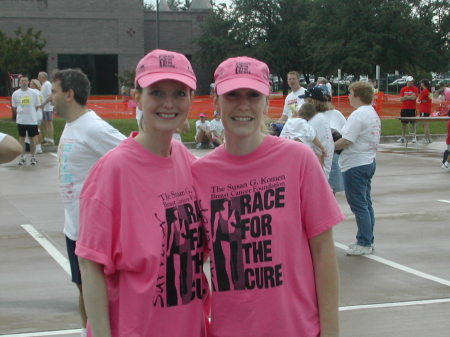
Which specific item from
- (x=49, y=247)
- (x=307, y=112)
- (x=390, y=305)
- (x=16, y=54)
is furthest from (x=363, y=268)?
(x=16, y=54)

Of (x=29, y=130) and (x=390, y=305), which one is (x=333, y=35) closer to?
(x=29, y=130)

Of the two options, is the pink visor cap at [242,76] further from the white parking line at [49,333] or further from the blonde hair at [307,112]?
the blonde hair at [307,112]

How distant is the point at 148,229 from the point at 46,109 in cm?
1937

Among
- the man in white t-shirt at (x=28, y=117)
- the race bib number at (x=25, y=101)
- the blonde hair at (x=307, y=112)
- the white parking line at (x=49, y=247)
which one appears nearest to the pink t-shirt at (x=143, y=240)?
the white parking line at (x=49, y=247)

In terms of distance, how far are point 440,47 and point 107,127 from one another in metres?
59.3

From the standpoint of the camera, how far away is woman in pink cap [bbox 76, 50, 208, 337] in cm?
254

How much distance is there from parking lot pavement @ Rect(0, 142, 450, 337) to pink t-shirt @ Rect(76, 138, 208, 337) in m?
3.42

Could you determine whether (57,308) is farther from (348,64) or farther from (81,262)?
(348,64)

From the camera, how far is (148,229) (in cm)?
257

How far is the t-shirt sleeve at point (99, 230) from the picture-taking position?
252 cm

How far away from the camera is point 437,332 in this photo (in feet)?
19.1

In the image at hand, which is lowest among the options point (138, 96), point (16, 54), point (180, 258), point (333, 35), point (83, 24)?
point (180, 258)

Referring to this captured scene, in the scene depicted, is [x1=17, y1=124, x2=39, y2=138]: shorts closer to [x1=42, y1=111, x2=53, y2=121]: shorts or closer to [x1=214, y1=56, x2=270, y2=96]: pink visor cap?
[x1=42, y1=111, x2=53, y2=121]: shorts

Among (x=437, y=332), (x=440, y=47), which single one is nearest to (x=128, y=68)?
(x=440, y=47)
